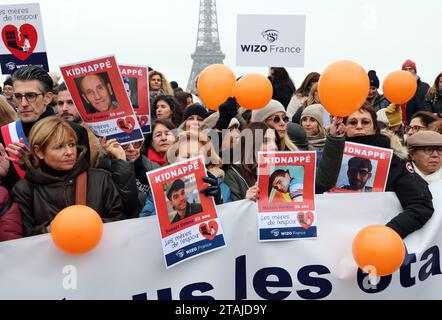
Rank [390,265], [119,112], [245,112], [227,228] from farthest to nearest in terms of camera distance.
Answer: [245,112] < [119,112] < [227,228] < [390,265]

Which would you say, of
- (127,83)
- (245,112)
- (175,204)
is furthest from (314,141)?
(175,204)

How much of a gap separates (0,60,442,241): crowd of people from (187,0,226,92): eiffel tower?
108ft

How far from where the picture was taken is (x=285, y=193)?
3.96 metres

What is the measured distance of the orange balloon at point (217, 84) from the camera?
202 inches

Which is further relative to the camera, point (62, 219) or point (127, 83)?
point (127, 83)

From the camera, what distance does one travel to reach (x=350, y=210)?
165 inches

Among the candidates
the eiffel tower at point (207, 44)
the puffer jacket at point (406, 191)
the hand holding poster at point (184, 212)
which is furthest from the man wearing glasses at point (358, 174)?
the eiffel tower at point (207, 44)

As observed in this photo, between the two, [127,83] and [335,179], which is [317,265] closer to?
[335,179]

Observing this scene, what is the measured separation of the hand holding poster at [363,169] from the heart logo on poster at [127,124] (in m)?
1.57

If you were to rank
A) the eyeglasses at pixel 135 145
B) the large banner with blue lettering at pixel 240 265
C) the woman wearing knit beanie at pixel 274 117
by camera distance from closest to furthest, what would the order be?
the large banner with blue lettering at pixel 240 265
the eyeglasses at pixel 135 145
the woman wearing knit beanie at pixel 274 117

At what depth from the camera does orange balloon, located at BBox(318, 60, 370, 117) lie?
382 cm

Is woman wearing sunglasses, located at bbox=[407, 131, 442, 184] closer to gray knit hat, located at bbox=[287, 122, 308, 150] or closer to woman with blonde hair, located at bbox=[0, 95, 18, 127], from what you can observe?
gray knit hat, located at bbox=[287, 122, 308, 150]

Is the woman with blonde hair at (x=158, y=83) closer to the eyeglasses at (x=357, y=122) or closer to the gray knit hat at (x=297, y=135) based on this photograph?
the gray knit hat at (x=297, y=135)

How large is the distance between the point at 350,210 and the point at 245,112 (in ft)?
7.22
